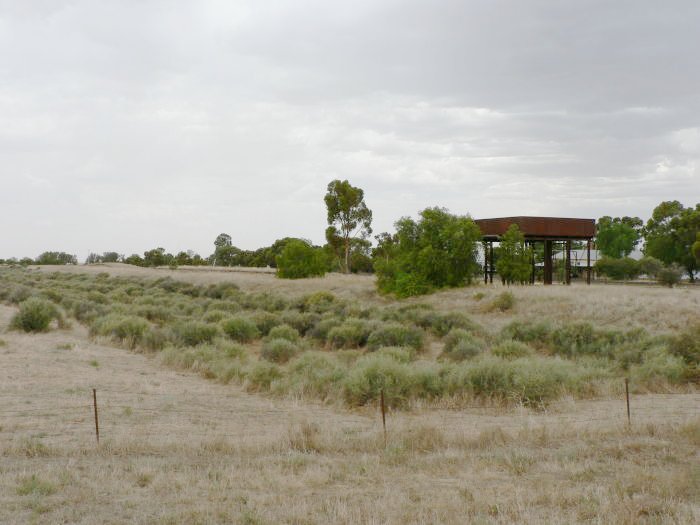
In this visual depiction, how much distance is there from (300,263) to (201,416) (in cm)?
4709

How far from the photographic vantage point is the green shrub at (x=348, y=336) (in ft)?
81.6

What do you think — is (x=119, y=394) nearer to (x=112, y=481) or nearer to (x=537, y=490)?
(x=112, y=481)

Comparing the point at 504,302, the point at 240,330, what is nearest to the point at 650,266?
the point at 504,302

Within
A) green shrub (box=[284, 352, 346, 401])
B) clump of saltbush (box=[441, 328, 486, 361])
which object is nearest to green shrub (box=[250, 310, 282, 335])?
clump of saltbush (box=[441, 328, 486, 361])

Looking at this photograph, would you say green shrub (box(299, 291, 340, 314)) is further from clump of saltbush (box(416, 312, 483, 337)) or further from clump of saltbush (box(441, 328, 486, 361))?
clump of saltbush (box(441, 328, 486, 361))

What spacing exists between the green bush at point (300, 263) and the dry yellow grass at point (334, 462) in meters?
44.7

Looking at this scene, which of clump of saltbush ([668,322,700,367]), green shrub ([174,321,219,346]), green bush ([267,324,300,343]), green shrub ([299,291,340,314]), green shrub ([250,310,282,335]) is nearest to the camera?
clump of saltbush ([668,322,700,367])

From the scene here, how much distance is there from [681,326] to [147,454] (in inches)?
875

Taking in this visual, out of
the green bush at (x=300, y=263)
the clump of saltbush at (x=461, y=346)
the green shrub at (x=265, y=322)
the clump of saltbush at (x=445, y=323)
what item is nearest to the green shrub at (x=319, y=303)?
the green shrub at (x=265, y=322)

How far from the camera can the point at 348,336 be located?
24906 mm

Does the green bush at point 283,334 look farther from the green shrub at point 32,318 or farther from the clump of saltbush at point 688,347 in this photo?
the clump of saltbush at point 688,347

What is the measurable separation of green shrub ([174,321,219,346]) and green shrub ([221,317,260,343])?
1.28 m

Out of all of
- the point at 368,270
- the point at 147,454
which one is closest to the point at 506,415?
the point at 147,454

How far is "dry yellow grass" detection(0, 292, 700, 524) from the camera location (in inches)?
272
